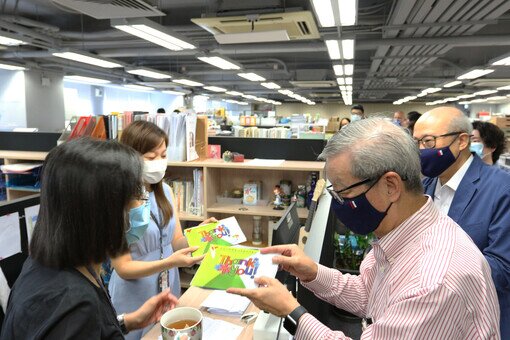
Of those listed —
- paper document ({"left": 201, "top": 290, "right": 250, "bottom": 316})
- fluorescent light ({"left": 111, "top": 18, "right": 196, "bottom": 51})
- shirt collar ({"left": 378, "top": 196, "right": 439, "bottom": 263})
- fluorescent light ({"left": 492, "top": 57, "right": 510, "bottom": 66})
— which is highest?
fluorescent light ({"left": 492, "top": 57, "right": 510, "bottom": 66})

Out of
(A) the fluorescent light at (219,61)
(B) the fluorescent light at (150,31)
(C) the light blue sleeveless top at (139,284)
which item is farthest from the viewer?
(A) the fluorescent light at (219,61)

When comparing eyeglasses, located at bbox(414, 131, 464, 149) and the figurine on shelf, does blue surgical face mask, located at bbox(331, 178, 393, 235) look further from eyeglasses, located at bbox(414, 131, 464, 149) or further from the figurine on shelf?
the figurine on shelf

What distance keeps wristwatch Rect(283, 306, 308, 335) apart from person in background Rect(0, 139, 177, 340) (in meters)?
0.49

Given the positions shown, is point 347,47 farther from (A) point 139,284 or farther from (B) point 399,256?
(B) point 399,256

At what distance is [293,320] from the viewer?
41.9 inches

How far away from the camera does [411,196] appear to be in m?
1.08

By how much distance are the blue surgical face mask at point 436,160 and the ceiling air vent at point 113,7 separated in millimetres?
2892

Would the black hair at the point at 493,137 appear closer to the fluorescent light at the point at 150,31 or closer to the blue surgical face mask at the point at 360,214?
the blue surgical face mask at the point at 360,214

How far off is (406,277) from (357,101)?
2416cm

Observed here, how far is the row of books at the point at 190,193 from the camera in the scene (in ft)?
11.2

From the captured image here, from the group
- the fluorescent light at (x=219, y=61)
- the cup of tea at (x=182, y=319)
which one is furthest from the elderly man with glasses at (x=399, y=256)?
the fluorescent light at (x=219, y=61)

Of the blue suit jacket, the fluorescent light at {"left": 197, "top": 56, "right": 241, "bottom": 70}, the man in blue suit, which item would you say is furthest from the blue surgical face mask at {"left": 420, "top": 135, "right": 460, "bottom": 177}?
the fluorescent light at {"left": 197, "top": 56, "right": 241, "bottom": 70}

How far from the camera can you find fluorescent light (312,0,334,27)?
3.25m

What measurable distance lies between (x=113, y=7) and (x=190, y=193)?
6.59ft
